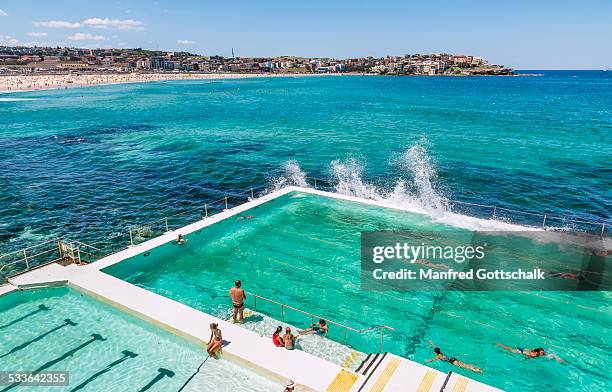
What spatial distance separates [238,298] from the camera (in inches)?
480

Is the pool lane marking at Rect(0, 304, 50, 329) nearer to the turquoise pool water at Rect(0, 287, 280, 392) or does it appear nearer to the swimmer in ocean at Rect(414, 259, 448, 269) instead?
the turquoise pool water at Rect(0, 287, 280, 392)

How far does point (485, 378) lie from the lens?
10.7 metres

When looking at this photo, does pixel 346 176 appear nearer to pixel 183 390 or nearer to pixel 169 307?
pixel 169 307

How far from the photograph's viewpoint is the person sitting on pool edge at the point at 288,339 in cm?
1072

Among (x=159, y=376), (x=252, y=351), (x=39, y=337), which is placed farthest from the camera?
(x=39, y=337)

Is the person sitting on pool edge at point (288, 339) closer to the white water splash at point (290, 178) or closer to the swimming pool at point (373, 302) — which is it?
the swimming pool at point (373, 302)

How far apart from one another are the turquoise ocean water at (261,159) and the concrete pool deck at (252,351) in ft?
25.0

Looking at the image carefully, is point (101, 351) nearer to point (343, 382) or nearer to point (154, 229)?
point (343, 382)

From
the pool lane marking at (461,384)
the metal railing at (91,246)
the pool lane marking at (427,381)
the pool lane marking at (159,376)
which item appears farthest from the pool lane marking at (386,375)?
the metal railing at (91,246)

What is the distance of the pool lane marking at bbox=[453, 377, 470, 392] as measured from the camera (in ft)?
30.5

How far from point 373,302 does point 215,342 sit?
20.9 ft

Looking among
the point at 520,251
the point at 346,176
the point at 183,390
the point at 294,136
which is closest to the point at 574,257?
the point at 520,251

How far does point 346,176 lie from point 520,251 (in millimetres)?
18374

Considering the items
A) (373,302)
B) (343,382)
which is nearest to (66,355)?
(343,382)
